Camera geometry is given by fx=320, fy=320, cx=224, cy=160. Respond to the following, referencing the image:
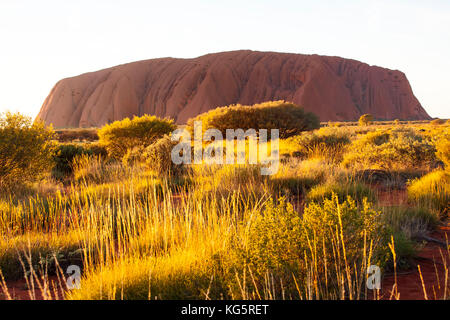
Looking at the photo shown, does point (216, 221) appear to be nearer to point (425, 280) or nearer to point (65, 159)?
point (425, 280)

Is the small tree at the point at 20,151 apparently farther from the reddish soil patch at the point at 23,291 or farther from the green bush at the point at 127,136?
the green bush at the point at 127,136

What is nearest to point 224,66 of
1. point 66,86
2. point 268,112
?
point 66,86

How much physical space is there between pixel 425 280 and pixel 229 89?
196ft

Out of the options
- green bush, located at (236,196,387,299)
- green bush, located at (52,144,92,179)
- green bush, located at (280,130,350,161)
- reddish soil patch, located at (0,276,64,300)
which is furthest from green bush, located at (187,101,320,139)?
reddish soil patch, located at (0,276,64,300)

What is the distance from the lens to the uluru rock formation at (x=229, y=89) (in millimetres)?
59562

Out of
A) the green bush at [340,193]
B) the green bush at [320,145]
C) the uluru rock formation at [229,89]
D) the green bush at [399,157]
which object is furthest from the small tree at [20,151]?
the uluru rock formation at [229,89]

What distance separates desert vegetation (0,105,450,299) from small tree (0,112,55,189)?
2 cm

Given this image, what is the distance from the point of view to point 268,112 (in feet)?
50.7

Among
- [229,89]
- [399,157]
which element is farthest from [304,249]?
[229,89]

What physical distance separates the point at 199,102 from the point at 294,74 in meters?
19.4

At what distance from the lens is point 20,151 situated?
7191mm

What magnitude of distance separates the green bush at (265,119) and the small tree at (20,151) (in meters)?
8.94

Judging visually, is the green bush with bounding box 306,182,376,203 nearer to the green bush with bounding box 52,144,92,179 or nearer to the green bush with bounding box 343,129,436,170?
the green bush with bounding box 343,129,436,170
